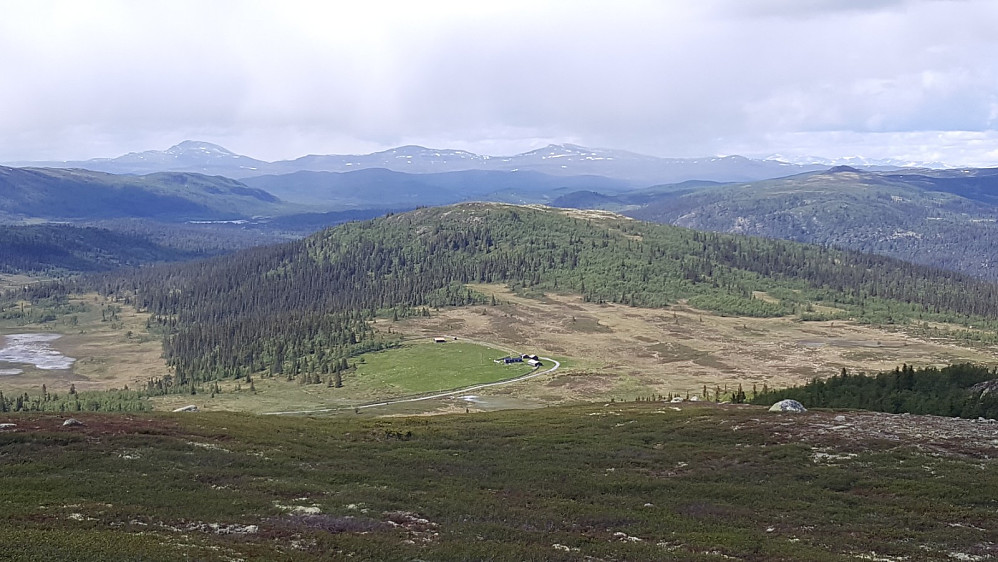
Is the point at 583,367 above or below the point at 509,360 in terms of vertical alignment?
below

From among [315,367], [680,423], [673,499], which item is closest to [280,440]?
[673,499]

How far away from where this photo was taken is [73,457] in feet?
156

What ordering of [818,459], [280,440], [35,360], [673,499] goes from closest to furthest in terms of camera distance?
1. [673,499]
2. [818,459]
3. [280,440]
4. [35,360]

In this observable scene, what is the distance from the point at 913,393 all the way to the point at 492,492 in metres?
62.5

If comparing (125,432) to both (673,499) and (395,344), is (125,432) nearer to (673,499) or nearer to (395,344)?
(673,499)

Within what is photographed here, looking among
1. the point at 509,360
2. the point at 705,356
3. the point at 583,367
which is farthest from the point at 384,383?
the point at 705,356

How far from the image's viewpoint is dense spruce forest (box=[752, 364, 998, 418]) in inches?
3108

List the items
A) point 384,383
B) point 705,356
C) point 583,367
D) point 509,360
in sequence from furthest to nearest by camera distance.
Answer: point 705,356 → point 509,360 → point 583,367 → point 384,383

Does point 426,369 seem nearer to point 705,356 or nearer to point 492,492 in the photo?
point 705,356

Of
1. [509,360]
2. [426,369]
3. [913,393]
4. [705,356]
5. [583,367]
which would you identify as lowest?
[426,369]

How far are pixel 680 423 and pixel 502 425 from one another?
1764cm

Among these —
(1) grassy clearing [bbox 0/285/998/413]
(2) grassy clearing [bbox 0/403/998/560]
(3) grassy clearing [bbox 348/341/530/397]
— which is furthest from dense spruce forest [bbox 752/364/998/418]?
(3) grassy clearing [bbox 348/341/530/397]

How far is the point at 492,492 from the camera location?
46250 millimetres

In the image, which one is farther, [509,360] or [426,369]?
[509,360]
